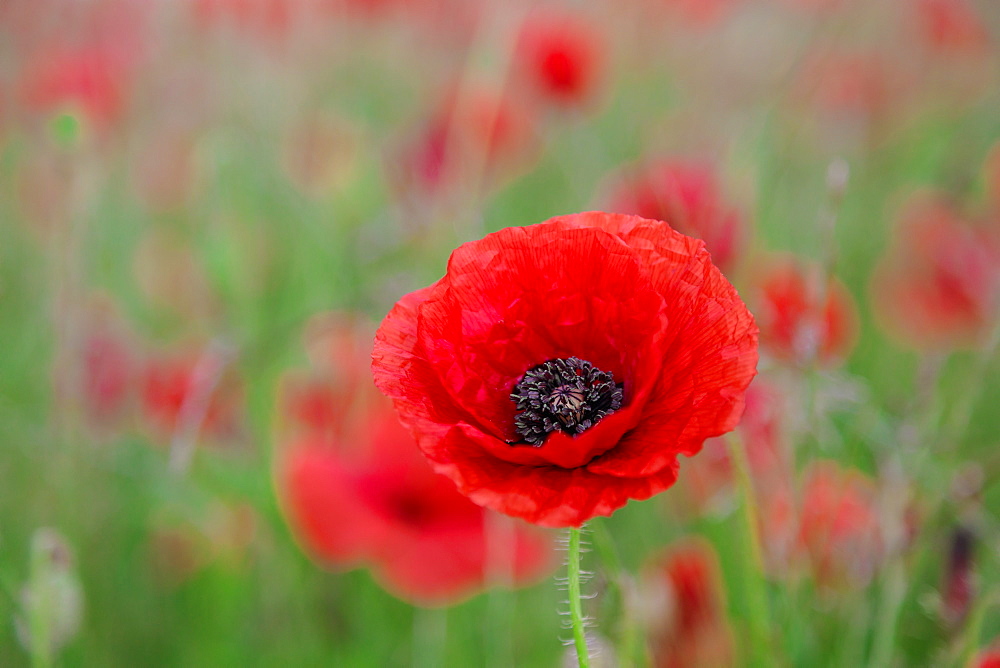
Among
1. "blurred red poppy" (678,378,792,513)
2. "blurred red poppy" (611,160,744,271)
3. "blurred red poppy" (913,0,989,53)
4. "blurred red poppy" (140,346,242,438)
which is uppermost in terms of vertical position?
"blurred red poppy" (913,0,989,53)

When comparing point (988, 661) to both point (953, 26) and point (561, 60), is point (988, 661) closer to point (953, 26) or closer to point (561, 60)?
point (561, 60)

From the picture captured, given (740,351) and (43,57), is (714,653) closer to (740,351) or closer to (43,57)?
(740,351)

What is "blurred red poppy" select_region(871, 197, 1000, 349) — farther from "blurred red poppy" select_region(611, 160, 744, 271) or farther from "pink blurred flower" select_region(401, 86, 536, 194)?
"pink blurred flower" select_region(401, 86, 536, 194)

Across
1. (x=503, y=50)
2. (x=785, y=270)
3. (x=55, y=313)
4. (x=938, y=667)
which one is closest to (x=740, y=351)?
(x=938, y=667)

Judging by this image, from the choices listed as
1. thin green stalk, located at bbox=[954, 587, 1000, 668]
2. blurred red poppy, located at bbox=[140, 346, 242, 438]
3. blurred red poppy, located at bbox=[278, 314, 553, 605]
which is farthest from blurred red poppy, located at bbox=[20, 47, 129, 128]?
thin green stalk, located at bbox=[954, 587, 1000, 668]

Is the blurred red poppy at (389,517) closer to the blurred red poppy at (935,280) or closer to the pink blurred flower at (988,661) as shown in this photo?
the pink blurred flower at (988,661)

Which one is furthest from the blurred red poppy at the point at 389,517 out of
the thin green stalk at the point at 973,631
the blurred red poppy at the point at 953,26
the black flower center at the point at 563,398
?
the blurred red poppy at the point at 953,26
